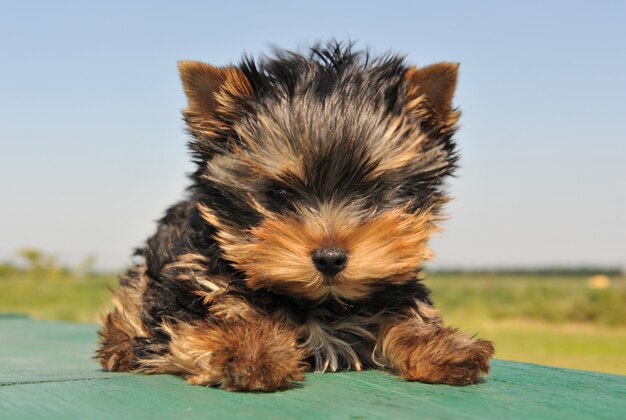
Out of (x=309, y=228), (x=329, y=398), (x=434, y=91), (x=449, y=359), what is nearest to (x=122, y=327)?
(x=309, y=228)

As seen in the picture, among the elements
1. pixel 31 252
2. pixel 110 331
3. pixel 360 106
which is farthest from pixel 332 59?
pixel 31 252

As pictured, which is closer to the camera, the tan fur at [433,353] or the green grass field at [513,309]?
the tan fur at [433,353]

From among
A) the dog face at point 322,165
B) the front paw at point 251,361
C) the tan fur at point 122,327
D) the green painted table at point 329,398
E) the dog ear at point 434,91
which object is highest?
the dog ear at point 434,91

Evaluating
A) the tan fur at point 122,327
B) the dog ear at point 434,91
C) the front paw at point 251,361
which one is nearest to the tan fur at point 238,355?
the front paw at point 251,361

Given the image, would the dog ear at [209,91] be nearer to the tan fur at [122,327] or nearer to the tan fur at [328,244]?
the tan fur at [328,244]

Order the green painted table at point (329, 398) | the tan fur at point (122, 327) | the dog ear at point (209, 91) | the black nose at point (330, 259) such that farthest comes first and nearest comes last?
1. the tan fur at point (122, 327)
2. the dog ear at point (209, 91)
3. the black nose at point (330, 259)
4. the green painted table at point (329, 398)

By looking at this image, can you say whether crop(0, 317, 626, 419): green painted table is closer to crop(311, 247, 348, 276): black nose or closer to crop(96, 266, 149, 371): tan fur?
crop(96, 266, 149, 371): tan fur
